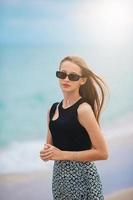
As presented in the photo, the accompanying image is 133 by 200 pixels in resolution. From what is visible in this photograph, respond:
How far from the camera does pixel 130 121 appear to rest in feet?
6.53

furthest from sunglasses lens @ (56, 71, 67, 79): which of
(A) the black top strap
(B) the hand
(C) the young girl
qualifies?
(B) the hand

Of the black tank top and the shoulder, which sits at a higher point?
the shoulder

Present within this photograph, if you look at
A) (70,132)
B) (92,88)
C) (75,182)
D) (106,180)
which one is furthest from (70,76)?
(106,180)

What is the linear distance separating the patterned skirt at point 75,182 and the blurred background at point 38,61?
0.14 meters

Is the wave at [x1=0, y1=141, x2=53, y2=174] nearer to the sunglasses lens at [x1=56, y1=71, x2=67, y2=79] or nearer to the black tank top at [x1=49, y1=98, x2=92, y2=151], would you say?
the black tank top at [x1=49, y1=98, x2=92, y2=151]

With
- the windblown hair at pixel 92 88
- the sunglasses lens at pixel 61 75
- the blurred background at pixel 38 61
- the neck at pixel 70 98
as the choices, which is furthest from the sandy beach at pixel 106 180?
the sunglasses lens at pixel 61 75

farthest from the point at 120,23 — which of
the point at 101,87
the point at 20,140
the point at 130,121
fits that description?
the point at 20,140

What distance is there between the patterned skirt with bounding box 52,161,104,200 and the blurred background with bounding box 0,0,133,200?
0.45 ft

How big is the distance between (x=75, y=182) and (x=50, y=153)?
0.20 meters

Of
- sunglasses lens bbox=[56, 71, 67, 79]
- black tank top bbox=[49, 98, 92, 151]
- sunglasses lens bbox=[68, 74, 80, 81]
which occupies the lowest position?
black tank top bbox=[49, 98, 92, 151]

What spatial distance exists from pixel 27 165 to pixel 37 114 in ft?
0.89

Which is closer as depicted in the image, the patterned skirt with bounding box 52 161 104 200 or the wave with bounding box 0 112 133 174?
the patterned skirt with bounding box 52 161 104 200

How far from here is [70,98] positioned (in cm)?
179

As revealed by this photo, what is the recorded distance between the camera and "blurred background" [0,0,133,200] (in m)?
1.79
